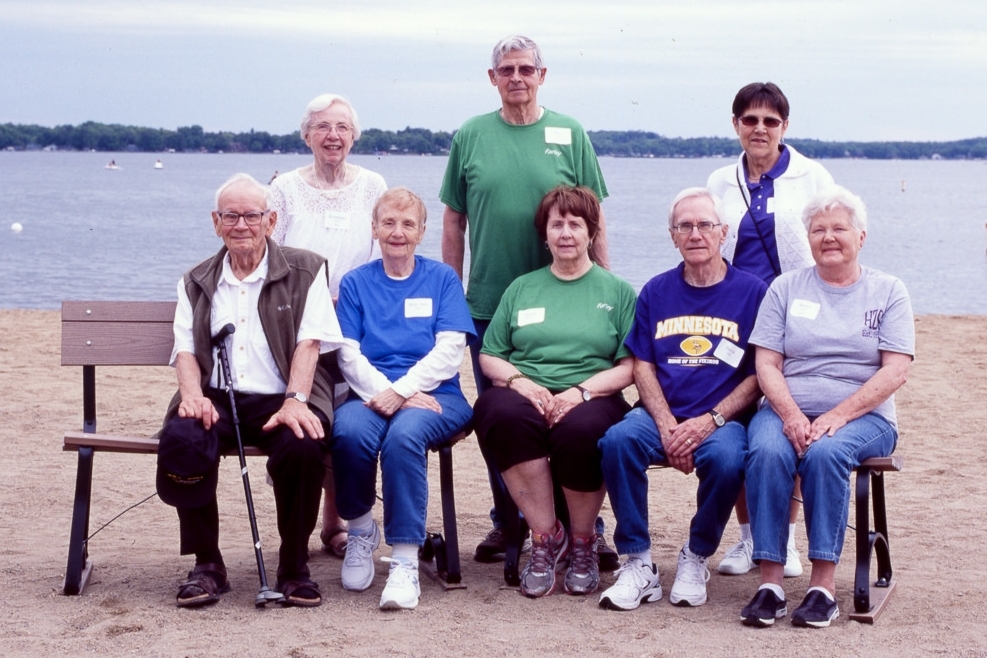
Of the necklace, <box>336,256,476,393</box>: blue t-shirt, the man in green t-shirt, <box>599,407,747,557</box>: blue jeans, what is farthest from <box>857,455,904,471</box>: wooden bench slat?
the necklace

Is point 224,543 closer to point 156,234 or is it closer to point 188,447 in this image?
point 188,447

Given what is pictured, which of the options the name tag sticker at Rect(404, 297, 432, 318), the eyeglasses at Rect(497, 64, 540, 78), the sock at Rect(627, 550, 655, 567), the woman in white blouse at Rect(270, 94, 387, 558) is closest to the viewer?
the sock at Rect(627, 550, 655, 567)

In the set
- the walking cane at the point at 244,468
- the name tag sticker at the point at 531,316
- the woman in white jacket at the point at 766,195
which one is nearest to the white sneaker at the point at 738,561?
the woman in white jacket at the point at 766,195

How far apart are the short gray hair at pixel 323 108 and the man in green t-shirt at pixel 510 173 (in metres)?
0.43

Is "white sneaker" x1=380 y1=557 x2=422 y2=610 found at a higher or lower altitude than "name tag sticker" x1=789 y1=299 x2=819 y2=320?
lower

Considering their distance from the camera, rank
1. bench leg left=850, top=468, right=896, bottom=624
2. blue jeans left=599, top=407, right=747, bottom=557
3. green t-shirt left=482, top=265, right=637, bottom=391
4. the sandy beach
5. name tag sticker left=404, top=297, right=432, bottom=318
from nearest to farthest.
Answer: the sandy beach
bench leg left=850, top=468, right=896, bottom=624
blue jeans left=599, top=407, right=747, bottom=557
green t-shirt left=482, top=265, right=637, bottom=391
name tag sticker left=404, top=297, right=432, bottom=318

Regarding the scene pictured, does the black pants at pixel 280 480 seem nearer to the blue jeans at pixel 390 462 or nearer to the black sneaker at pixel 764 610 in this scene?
the blue jeans at pixel 390 462

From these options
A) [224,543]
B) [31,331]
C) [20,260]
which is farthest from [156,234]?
[224,543]

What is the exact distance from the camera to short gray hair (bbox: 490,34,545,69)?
5488 millimetres

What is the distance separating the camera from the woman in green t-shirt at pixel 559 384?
16.5ft

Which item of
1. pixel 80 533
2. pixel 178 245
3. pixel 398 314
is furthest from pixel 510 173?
pixel 178 245

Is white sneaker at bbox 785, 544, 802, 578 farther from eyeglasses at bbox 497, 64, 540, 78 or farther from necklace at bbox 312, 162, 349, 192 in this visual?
necklace at bbox 312, 162, 349, 192

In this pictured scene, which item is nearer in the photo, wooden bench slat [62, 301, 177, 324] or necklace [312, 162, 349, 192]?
wooden bench slat [62, 301, 177, 324]

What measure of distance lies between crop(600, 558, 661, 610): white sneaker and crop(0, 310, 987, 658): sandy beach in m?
0.05
